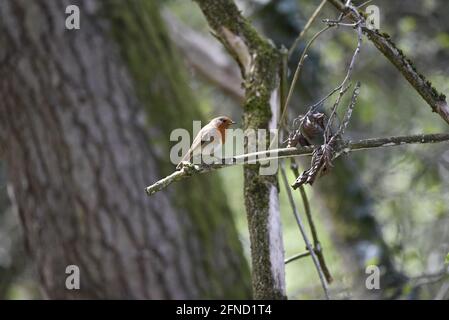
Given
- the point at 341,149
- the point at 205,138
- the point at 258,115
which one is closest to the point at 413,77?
the point at 341,149

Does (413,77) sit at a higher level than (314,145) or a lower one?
higher

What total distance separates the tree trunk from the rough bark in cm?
127

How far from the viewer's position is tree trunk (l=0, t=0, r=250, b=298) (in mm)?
3482

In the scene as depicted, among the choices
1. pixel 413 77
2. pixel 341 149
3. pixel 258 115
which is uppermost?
pixel 258 115

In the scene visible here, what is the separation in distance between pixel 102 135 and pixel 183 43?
2.78 metres

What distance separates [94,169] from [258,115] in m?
1.47

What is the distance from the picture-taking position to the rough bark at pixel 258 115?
207 cm

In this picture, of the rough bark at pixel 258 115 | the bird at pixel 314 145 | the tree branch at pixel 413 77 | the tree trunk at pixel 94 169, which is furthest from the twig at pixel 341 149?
the tree trunk at pixel 94 169

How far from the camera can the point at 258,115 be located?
89.3 inches

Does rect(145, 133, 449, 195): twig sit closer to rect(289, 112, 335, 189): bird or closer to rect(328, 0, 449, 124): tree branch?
rect(289, 112, 335, 189): bird

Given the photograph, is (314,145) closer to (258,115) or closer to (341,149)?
(341,149)
